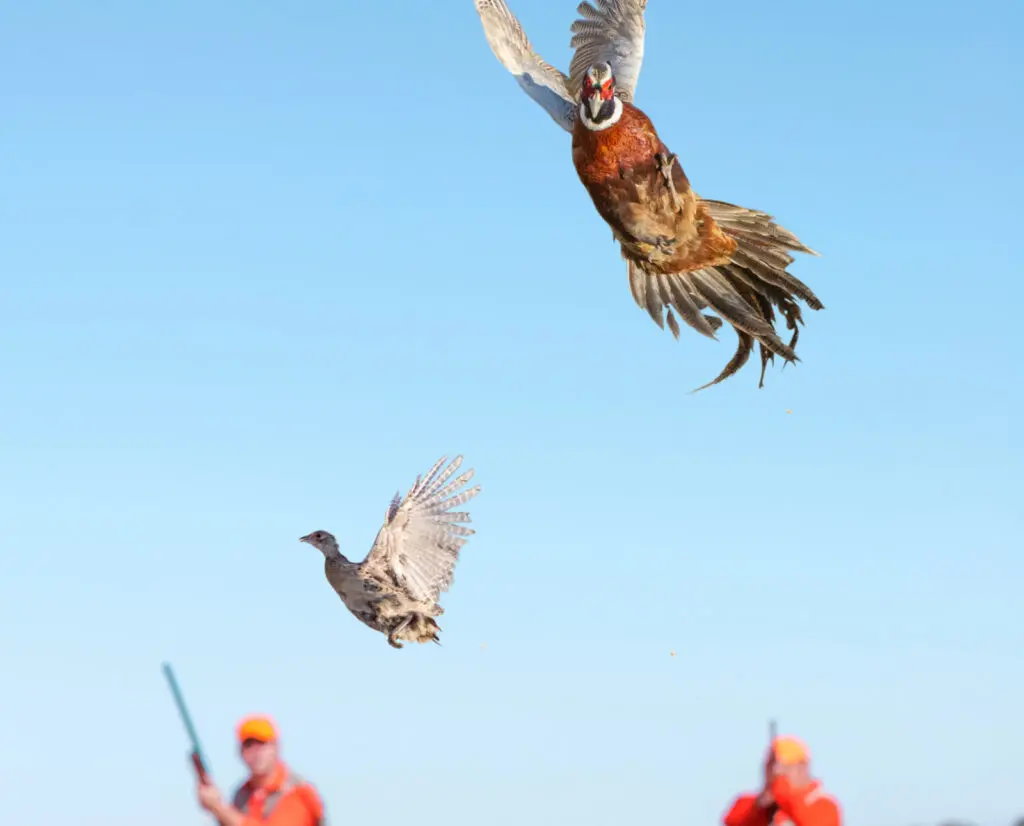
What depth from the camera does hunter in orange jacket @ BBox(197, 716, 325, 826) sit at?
8.89 m

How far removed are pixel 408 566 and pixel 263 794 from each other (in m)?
13.6

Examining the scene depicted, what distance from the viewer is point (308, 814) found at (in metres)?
8.98

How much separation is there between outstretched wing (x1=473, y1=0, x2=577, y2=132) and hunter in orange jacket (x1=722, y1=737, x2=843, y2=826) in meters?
10.4

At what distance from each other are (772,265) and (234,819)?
11387 millimetres

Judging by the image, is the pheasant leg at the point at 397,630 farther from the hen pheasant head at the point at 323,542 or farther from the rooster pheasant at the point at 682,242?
the rooster pheasant at the point at 682,242

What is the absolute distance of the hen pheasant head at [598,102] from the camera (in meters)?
17.2

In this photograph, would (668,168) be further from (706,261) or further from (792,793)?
(792,793)

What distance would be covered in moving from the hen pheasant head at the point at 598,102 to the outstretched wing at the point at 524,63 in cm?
94

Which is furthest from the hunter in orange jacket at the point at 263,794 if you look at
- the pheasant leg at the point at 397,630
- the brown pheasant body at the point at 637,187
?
the pheasant leg at the point at 397,630

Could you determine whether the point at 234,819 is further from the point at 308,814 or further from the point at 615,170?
the point at 615,170

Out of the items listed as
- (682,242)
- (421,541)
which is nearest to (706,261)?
(682,242)

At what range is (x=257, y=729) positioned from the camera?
8883mm

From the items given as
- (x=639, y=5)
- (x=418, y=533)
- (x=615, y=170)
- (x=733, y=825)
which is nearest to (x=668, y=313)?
(x=615, y=170)

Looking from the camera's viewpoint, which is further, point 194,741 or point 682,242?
point 682,242
